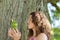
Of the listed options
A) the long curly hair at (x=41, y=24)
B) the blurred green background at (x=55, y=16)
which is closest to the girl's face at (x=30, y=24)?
the long curly hair at (x=41, y=24)

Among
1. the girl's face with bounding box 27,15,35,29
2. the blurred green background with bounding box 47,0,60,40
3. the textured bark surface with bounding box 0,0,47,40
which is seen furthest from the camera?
the blurred green background with bounding box 47,0,60,40

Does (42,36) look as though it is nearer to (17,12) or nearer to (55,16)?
(17,12)

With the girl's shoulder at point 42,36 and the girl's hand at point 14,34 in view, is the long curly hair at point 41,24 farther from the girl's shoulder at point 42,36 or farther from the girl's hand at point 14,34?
the girl's hand at point 14,34

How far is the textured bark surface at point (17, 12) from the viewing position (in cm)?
146

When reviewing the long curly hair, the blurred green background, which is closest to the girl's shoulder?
the long curly hair

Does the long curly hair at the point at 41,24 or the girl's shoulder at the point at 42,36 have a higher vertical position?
the long curly hair at the point at 41,24

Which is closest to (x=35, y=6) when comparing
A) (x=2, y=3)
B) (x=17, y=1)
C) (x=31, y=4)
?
(x=31, y=4)

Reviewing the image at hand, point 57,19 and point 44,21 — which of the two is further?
point 57,19

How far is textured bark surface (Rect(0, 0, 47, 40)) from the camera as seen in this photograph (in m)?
1.46

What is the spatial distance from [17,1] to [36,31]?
289 mm

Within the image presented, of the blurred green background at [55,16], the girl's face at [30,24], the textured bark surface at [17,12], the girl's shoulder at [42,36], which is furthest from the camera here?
the blurred green background at [55,16]

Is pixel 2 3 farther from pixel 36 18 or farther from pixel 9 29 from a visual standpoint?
pixel 36 18

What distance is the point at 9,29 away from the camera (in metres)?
1.43

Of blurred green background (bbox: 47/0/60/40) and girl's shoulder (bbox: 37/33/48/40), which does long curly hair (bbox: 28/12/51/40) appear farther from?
blurred green background (bbox: 47/0/60/40)
